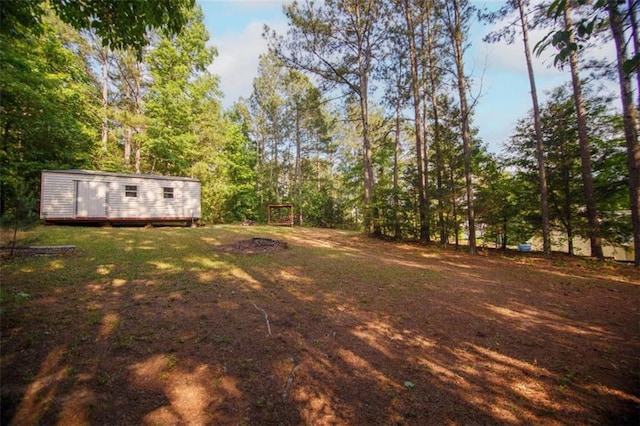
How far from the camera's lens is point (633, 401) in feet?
7.10

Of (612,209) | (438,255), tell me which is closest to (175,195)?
(438,255)

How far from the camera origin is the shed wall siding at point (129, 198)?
11.1 metres

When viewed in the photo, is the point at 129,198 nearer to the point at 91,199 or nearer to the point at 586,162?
the point at 91,199

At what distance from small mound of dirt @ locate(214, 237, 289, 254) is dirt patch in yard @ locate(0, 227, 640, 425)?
224 centimetres

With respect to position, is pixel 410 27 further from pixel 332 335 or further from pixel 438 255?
pixel 332 335

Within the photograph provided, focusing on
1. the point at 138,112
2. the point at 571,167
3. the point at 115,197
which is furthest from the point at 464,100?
the point at 138,112

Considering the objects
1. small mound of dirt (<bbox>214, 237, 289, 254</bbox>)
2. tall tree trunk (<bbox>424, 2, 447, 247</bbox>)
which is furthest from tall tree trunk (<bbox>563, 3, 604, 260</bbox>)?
small mound of dirt (<bbox>214, 237, 289, 254</bbox>)

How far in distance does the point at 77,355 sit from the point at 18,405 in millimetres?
632

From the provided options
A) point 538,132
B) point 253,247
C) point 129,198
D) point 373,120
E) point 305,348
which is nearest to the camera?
point 305,348

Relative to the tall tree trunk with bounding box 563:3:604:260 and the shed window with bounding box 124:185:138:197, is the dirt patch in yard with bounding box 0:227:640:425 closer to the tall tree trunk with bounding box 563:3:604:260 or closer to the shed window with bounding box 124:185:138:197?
the tall tree trunk with bounding box 563:3:604:260

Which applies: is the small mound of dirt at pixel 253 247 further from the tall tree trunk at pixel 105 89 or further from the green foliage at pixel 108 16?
the tall tree trunk at pixel 105 89

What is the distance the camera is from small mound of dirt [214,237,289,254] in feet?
25.7

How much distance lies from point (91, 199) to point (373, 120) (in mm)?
17601

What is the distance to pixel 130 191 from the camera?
13.0 metres
